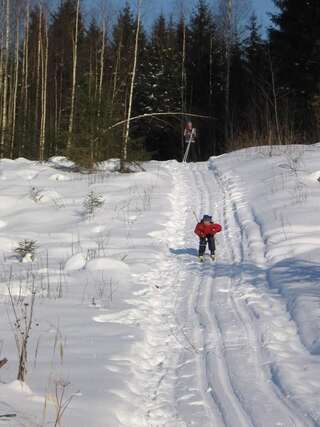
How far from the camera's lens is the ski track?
3.38m

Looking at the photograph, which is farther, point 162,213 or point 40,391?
point 162,213

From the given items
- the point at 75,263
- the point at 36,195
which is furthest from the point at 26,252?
the point at 36,195

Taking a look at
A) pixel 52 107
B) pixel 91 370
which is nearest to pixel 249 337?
pixel 91 370

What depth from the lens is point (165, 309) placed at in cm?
564

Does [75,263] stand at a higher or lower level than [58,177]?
lower

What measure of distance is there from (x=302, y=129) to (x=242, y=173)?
8236 millimetres

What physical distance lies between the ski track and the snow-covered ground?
0.01m

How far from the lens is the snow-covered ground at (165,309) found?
3414 millimetres

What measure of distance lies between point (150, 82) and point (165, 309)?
2778cm

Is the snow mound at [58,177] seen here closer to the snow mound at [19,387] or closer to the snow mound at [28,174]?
the snow mound at [28,174]

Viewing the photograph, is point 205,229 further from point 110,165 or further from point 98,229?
point 110,165

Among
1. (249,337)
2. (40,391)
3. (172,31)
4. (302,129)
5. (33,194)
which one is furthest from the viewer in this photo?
(172,31)

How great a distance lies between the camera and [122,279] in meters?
6.65

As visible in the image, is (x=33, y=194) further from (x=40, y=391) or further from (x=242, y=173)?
(x=40, y=391)
